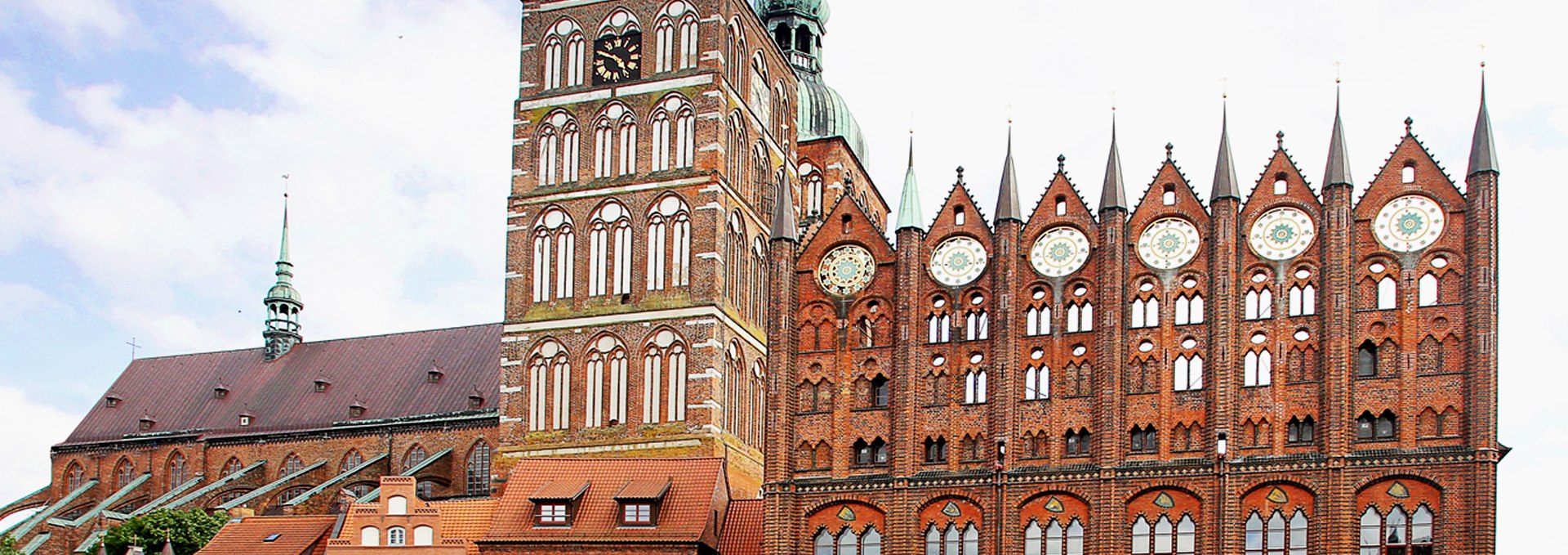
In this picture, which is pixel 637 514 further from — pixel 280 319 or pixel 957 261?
pixel 280 319

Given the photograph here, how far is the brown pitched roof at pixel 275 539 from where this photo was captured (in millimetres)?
63062

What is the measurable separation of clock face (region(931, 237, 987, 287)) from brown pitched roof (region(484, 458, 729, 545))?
383 inches

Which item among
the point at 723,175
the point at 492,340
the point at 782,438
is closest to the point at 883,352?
the point at 782,438

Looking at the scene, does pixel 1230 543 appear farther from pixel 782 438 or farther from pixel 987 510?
pixel 782 438

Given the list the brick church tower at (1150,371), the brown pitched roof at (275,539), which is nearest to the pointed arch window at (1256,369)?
the brick church tower at (1150,371)

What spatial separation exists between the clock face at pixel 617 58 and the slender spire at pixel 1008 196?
18791mm

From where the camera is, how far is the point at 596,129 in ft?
221

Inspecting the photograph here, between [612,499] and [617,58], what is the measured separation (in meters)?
17.7

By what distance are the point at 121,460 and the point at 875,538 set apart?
4973 cm

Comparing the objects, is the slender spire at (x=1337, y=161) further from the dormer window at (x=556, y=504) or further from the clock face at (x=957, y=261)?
the dormer window at (x=556, y=504)

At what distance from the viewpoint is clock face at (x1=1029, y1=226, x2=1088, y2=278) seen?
168 ft

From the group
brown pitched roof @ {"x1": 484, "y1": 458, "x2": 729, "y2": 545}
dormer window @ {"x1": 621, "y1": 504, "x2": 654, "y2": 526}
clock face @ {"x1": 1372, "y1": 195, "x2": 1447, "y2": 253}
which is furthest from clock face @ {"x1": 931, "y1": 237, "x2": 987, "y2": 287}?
dormer window @ {"x1": 621, "y1": 504, "x2": 654, "y2": 526}

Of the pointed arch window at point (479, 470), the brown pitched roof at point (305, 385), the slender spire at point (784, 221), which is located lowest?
the pointed arch window at point (479, 470)

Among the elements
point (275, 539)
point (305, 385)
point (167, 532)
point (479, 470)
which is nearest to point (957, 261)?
point (275, 539)
